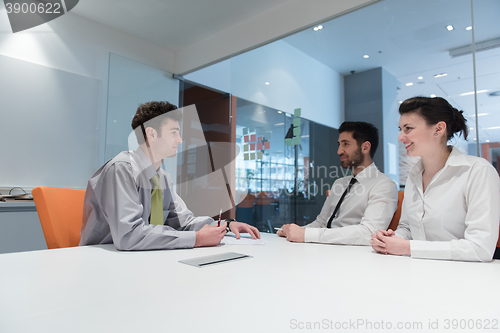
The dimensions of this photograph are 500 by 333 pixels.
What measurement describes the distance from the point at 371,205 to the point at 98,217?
1.43m

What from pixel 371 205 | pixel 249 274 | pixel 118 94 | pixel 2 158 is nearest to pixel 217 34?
pixel 118 94

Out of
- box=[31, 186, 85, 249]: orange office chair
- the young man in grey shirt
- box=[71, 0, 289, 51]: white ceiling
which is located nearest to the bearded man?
the young man in grey shirt

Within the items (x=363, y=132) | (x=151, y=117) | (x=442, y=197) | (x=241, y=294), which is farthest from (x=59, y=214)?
(x=363, y=132)

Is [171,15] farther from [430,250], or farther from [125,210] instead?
[430,250]

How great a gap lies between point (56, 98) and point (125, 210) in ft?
9.91

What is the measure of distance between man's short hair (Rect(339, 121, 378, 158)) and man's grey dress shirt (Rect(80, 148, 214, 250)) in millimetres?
1562

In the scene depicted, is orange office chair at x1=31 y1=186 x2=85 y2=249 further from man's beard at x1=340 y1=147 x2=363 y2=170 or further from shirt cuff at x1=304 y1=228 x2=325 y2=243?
man's beard at x1=340 y1=147 x2=363 y2=170

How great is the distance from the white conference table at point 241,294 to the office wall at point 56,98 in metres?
2.76

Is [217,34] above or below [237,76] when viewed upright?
above

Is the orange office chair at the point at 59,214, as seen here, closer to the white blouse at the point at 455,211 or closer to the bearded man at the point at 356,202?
the bearded man at the point at 356,202

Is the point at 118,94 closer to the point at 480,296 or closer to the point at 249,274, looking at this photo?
the point at 249,274

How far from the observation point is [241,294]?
67cm

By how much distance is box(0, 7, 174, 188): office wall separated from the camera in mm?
3227

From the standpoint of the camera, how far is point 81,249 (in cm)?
123
